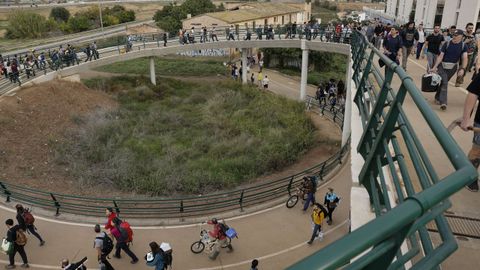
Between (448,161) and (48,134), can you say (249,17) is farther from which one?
(448,161)

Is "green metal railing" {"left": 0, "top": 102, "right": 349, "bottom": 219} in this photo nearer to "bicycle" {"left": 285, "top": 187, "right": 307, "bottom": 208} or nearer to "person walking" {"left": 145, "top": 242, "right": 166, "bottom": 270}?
"bicycle" {"left": 285, "top": 187, "right": 307, "bottom": 208}

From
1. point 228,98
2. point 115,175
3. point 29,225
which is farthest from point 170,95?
point 29,225

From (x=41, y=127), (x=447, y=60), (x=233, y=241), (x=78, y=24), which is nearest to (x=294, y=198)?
(x=233, y=241)

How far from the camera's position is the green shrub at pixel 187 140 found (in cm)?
1741

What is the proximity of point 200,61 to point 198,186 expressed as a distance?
30.8 m

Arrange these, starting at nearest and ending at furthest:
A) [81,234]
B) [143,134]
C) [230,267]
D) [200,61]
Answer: [230,267]
[81,234]
[143,134]
[200,61]

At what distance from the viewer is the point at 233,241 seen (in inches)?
475

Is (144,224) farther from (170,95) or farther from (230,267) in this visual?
(170,95)

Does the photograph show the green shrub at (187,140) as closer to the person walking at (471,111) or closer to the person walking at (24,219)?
the person walking at (24,219)

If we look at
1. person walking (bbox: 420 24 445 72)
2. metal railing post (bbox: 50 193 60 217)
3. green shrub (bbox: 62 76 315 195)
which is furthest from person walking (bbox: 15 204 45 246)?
person walking (bbox: 420 24 445 72)

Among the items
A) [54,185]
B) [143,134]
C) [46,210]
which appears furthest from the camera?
[143,134]

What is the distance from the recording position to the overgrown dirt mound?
56.2ft

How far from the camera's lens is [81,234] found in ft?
40.6

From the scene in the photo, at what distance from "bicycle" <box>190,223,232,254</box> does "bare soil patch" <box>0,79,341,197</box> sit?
19.5ft
